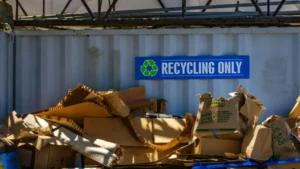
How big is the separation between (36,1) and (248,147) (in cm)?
698

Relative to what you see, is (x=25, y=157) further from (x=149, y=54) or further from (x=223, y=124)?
(x=223, y=124)

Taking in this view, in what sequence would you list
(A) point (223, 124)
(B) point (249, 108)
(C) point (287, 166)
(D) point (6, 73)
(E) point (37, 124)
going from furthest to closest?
(D) point (6, 73), (E) point (37, 124), (B) point (249, 108), (A) point (223, 124), (C) point (287, 166)

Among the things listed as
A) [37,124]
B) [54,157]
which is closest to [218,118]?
[54,157]

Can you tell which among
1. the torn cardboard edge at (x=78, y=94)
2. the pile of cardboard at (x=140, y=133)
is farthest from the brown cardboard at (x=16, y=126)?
the torn cardboard edge at (x=78, y=94)

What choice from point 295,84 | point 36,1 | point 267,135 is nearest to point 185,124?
point 267,135

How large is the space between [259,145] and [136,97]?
1.64 metres

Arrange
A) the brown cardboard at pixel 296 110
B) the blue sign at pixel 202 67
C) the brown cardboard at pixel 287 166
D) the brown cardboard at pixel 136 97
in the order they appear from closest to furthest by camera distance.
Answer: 1. the brown cardboard at pixel 287 166
2. the brown cardboard at pixel 296 110
3. the brown cardboard at pixel 136 97
4. the blue sign at pixel 202 67

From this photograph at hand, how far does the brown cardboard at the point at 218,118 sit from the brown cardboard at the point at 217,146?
82mm

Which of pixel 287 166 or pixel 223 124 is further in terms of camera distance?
pixel 223 124

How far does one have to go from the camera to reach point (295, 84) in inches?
203

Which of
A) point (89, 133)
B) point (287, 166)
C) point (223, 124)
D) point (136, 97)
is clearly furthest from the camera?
point (136, 97)

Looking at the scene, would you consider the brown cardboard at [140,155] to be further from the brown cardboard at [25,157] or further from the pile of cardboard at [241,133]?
the brown cardboard at [25,157]

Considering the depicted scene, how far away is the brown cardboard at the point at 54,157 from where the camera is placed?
4.29m

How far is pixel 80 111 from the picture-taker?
470cm
